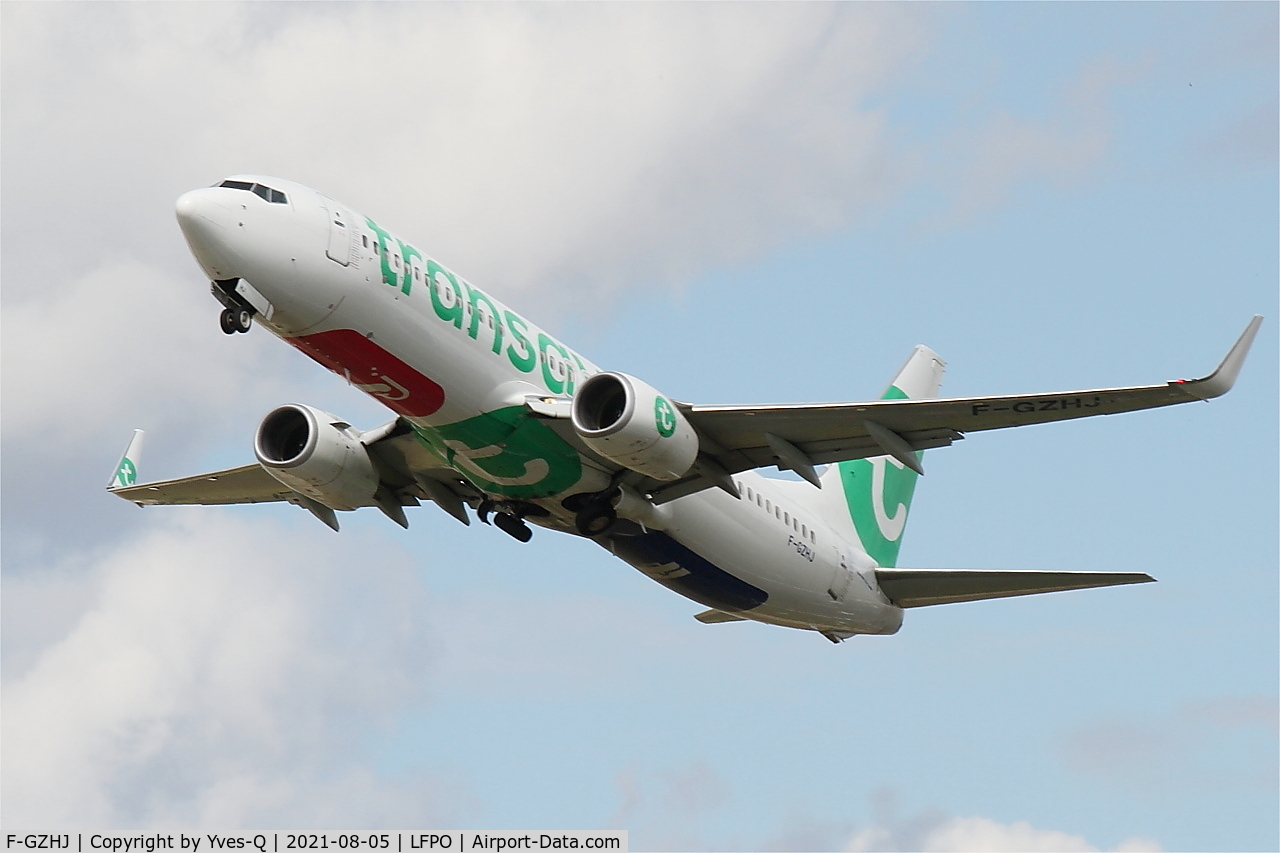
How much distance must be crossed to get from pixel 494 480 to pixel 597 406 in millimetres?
2981

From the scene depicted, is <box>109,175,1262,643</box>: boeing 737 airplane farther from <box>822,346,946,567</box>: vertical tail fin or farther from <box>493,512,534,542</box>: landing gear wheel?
<box>822,346,946,567</box>: vertical tail fin

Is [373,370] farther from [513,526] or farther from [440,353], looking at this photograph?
[513,526]

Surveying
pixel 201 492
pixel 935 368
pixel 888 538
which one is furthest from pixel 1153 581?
pixel 201 492

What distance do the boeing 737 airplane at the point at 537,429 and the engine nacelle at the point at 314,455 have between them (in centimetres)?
4

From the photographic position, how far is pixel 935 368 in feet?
147

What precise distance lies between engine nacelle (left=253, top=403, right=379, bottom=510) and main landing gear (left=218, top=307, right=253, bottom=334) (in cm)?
530

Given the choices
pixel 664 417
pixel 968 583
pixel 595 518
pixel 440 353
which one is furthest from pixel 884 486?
pixel 440 353

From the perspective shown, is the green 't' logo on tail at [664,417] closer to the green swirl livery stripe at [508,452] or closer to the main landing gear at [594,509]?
the green swirl livery stripe at [508,452]

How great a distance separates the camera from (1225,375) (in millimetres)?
25375

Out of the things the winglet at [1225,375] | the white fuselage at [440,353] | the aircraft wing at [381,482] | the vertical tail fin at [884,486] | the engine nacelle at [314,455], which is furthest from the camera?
the vertical tail fin at [884,486]

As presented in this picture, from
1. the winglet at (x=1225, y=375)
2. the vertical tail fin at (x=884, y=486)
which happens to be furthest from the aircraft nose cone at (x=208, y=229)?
the vertical tail fin at (x=884, y=486)

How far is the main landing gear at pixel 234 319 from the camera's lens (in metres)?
27.2

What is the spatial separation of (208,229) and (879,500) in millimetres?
20166

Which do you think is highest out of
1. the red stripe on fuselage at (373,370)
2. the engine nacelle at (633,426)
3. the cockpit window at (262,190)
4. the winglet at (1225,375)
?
the cockpit window at (262,190)
